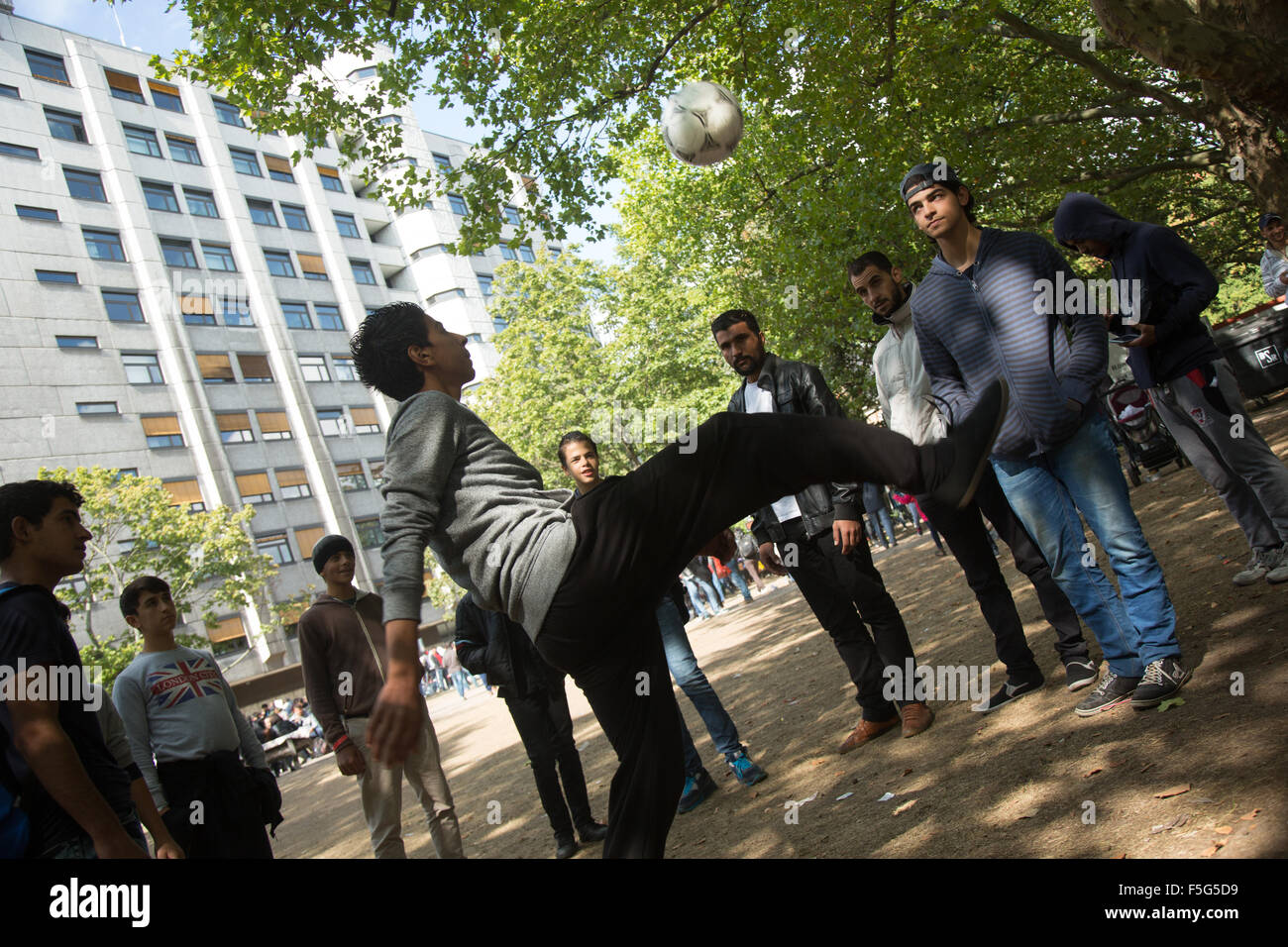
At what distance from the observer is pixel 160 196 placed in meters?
42.3

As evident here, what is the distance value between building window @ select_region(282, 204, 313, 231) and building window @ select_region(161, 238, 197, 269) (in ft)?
20.2

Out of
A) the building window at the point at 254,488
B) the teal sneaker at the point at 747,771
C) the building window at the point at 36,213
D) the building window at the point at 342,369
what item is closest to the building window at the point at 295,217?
the building window at the point at 342,369

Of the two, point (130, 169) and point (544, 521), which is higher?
point (130, 169)

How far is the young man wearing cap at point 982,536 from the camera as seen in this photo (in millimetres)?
4383

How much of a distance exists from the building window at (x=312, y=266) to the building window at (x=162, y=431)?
12026mm

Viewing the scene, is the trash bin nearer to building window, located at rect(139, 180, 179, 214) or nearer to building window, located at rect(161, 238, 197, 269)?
building window, located at rect(161, 238, 197, 269)

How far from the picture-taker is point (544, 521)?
8.00ft

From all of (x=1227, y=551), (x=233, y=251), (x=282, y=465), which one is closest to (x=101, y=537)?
(x=282, y=465)

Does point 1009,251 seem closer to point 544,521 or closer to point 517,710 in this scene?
point 544,521

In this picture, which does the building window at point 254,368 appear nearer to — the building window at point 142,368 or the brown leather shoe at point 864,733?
the building window at point 142,368

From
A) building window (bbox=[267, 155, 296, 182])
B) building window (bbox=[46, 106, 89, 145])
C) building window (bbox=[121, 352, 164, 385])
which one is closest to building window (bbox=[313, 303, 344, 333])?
building window (bbox=[267, 155, 296, 182])

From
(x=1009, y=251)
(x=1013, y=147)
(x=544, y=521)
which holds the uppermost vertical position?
(x=1013, y=147)

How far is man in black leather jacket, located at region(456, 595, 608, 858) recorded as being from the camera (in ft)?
16.3
